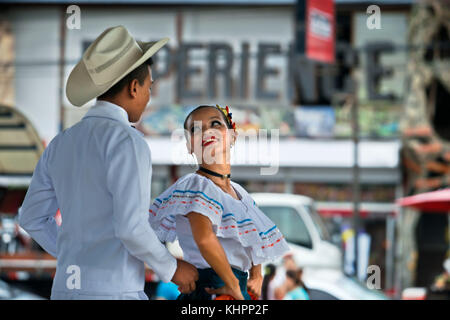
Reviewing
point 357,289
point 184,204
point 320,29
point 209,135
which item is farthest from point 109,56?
point 320,29

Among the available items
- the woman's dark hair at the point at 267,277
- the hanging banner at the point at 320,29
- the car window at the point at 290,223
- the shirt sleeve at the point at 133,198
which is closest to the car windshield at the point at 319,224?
the car window at the point at 290,223

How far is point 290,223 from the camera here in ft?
25.5

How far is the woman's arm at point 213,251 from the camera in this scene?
70.6 inches

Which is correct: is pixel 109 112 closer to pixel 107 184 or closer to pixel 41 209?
pixel 107 184

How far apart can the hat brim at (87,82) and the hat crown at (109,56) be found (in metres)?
0.02

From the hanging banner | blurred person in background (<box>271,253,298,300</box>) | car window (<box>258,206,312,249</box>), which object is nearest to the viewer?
blurred person in background (<box>271,253,298,300</box>)

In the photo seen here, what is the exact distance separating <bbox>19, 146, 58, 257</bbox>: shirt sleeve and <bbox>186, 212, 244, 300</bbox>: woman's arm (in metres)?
0.46

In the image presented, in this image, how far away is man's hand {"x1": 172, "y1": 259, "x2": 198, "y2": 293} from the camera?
1.82 meters

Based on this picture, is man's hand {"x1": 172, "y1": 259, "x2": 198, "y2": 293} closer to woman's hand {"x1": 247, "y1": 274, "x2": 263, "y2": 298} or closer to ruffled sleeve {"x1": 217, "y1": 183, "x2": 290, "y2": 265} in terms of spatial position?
ruffled sleeve {"x1": 217, "y1": 183, "x2": 290, "y2": 265}

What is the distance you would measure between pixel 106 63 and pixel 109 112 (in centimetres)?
14

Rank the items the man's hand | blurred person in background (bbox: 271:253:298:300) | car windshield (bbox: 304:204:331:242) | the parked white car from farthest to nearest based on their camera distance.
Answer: car windshield (bbox: 304:204:331:242) < the parked white car < blurred person in background (bbox: 271:253:298:300) < the man's hand

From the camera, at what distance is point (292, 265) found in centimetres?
490

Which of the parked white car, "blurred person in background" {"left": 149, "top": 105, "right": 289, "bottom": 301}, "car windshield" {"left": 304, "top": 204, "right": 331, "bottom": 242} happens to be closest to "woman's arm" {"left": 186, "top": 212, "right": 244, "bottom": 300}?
"blurred person in background" {"left": 149, "top": 105, "right": 289, "bottom": 301}
